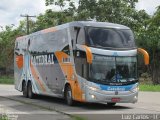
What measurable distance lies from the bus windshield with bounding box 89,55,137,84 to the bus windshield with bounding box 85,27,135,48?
1.82ft

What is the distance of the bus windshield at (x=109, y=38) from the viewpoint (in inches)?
789

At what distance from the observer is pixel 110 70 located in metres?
20.0

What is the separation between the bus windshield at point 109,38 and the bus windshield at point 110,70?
0.56m

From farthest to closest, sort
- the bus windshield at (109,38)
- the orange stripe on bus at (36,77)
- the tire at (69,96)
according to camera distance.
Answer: the orange stripe on bus at (36,77)
the tire at (69,96)
the bus windshield at (109,38)

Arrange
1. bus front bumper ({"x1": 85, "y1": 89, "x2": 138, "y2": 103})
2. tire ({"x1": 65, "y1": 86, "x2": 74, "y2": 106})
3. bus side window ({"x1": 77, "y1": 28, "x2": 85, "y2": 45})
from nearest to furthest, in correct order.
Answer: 1. bus front bumper ({"x1": 85, "y1": 89, "x2": 138, "y2": 103})
2. bus side window ({"x1": 77, "y1": 28, "x2": 85, "y2": 45})
3. tire ({"x1": 65, "y1": 86, "x2": 74, "y2": 106})

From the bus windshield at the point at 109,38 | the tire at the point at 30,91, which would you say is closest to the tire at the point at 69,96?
the bus windshield at the point at 109,38

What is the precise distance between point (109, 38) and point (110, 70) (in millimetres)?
1352

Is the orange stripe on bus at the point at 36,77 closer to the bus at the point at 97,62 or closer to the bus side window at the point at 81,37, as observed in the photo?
the bus at the point at 97,62

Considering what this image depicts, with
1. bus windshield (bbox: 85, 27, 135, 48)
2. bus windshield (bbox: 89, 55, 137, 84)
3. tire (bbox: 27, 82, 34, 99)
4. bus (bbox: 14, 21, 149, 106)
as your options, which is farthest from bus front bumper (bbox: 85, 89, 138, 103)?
tire (bbox: 27, 82, 34, 99)

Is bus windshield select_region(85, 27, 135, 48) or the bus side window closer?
bus windshield select_region(85, 27, 135, 48)

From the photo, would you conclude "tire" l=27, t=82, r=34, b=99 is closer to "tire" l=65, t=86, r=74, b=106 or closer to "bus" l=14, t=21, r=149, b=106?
"bus" l=14, t=21, r=149, b=106

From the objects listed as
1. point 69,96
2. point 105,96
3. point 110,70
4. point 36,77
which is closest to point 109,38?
point 110,70

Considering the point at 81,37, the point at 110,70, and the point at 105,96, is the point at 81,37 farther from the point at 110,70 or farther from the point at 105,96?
the point at 105,96

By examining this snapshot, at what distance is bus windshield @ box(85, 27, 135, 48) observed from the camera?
65.7 feet
